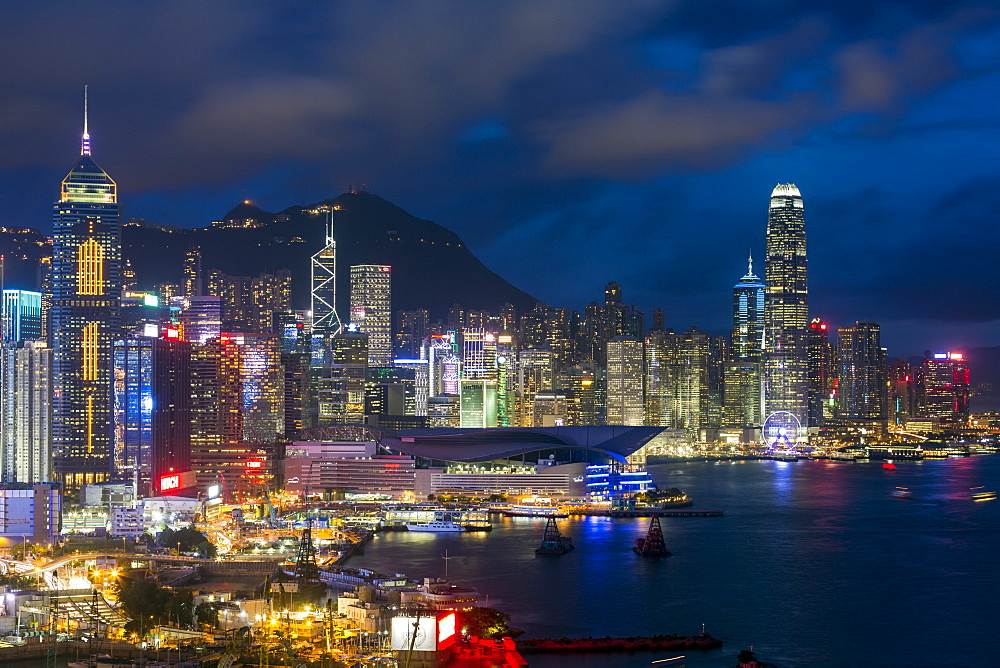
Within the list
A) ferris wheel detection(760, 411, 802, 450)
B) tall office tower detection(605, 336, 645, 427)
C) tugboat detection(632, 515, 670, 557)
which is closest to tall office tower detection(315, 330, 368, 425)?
tall office tower detection(605, 336, 645, 427)

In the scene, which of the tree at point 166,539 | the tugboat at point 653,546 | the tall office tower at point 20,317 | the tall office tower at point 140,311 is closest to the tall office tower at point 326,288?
the tall office tower at point 140,311

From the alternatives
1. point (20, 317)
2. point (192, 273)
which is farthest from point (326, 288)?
point (20, 317)

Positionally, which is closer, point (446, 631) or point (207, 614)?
point (446, 631)

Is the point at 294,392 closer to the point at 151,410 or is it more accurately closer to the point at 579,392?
the point at 151,410

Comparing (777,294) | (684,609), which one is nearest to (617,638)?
(684,609)

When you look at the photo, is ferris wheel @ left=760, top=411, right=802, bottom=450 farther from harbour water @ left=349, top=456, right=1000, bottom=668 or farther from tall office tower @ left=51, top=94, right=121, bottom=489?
tall office tower @ left=51, top=94, right=121, bottom=489

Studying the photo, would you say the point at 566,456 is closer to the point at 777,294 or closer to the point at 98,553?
the point at 98,553

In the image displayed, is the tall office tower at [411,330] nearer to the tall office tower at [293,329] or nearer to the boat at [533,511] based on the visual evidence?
the tall office tower at [293,329]
